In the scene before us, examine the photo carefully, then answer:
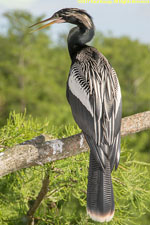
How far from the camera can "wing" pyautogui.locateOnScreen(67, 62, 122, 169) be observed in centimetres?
300

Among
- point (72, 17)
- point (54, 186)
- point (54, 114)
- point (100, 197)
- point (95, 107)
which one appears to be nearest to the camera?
point (100, 197)

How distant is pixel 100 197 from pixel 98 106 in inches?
33.7

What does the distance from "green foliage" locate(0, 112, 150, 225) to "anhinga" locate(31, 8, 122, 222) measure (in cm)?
40

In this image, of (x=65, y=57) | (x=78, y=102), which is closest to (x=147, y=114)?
(x=78, y=102)

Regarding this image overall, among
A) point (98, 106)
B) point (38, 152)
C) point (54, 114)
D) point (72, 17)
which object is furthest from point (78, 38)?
point (54, 114)

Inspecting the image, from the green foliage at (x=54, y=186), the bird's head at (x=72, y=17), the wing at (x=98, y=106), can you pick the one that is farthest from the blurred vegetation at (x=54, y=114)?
the bird's head at (x=72, y=17)

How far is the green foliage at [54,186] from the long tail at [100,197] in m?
0.37

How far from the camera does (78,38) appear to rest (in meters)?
4.20

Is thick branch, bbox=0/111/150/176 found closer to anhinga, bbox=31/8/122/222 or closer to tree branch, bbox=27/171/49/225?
anhinga, bbox=31/8/122/222

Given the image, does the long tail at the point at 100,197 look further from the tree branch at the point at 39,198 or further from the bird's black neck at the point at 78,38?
the bird's black neck at the point at 78,38

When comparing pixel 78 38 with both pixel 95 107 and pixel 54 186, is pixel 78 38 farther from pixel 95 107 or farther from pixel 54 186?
pixel 54 186

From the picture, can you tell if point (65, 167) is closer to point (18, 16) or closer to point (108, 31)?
point (18, 16)

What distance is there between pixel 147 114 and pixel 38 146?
4.42 feet

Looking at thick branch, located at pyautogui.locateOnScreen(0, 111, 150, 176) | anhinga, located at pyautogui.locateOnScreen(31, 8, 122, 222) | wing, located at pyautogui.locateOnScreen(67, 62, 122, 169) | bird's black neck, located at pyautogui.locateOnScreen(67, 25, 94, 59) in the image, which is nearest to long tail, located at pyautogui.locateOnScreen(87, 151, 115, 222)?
anhinga, located at pyautogui.locateOnScreen(31, 8, 122, 222)
